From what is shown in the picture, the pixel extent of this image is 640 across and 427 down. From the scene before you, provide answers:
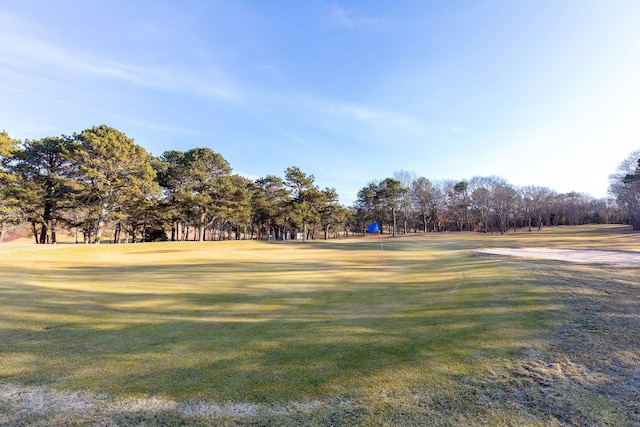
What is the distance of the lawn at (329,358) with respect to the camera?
3.10 metres

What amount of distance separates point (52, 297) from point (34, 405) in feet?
23.3

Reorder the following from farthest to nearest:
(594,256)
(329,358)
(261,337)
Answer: (594,256)
(261,337)
(329,358)

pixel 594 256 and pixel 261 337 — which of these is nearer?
pixel 261 337

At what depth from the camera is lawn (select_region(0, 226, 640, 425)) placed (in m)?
3.10

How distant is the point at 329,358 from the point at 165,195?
166 feet

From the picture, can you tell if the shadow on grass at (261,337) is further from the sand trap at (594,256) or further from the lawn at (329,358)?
the sand trap at (594,256)

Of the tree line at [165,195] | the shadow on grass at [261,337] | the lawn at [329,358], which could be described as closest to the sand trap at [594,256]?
the lawn at [329,358]

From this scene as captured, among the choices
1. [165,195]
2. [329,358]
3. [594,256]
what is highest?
[165,195]

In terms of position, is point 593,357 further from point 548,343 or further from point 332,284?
point 332,284

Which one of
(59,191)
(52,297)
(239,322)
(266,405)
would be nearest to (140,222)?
(59,191)

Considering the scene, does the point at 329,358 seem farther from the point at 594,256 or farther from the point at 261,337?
the point at 594,256

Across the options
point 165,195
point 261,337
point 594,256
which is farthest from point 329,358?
point 165,195

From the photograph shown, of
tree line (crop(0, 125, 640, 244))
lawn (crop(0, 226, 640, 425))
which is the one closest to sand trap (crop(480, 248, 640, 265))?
lawn (crop(0, 226, 640, 425))

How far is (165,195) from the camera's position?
47625 millimetres
